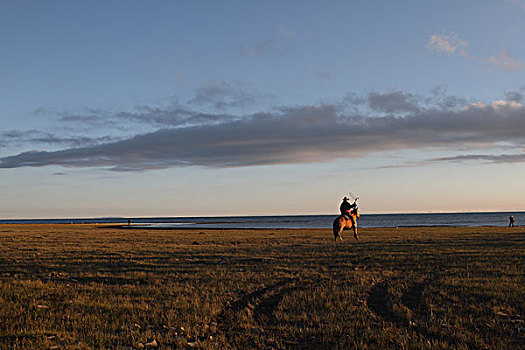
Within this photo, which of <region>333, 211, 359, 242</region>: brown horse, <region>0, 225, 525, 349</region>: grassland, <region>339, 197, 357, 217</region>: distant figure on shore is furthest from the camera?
<region>339, 197, 357, 217</region>: distant figure on shore

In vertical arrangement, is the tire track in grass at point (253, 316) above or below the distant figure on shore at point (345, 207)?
below

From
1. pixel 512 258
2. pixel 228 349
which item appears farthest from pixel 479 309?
pixel 512 258

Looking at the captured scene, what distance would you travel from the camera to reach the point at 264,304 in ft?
39.7

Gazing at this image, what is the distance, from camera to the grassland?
897cm

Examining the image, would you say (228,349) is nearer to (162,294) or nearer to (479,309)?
(162,294)

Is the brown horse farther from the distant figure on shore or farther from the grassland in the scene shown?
the grassland

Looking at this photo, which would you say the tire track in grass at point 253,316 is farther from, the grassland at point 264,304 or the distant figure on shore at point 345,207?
the distant figure on shore at point 345,207

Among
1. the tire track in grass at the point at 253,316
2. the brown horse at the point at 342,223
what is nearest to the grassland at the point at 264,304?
the tire track in grass at the point at 253,316

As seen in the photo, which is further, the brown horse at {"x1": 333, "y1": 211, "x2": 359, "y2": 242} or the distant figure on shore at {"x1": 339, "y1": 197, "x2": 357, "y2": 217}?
the distant figure on shore at {"x1": 339, "y1": 197, "x2": 357, "y2": 217}

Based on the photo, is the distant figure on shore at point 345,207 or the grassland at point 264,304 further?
the distant figure on shore at point 345,207

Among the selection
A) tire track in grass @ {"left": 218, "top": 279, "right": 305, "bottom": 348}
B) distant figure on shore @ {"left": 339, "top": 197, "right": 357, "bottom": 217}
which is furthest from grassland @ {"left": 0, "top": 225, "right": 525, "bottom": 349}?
distant figure on shore @ {"left": 339, "top": 197, "right": 357, "bottom": 217}

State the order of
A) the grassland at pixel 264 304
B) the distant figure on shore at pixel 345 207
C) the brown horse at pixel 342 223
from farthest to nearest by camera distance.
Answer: the distant figure on shore at pixel 345 207
the brown horse at pixel 342 223
the grassland at pixel 264 304

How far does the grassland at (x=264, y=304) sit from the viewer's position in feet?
29.4

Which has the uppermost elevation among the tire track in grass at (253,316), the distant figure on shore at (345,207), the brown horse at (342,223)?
the distant figure on shore at (345,207)
